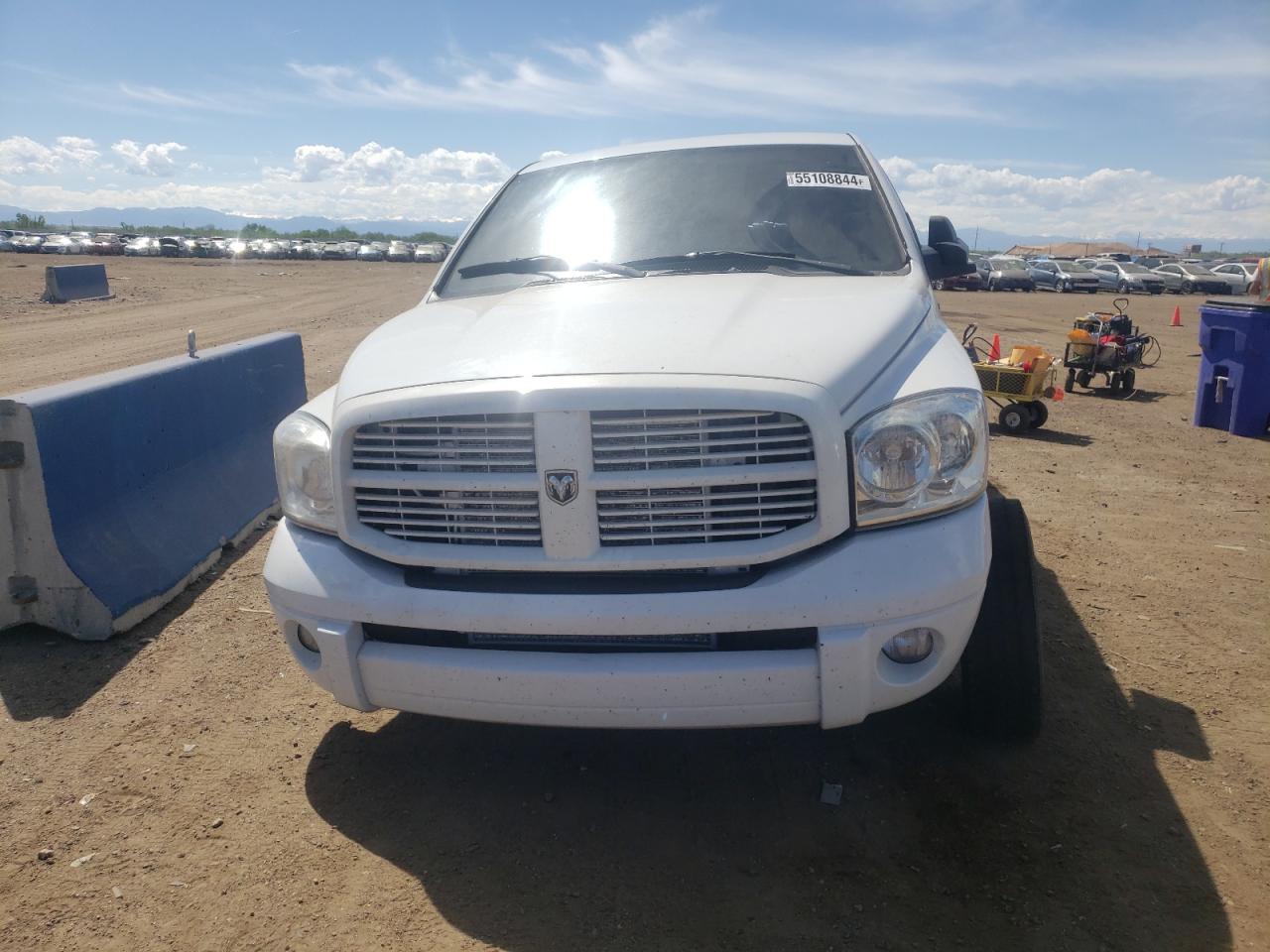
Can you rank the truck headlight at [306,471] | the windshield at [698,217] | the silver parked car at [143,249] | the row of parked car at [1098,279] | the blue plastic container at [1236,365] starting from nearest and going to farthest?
the truck headlight at [306,471]
the windshield at [698,217]
the blue plastic container at [1236,365]
the row of parked car at [1098,279]
the silver parked car at [143,249]

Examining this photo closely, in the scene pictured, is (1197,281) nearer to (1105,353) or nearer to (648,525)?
(1105,353)

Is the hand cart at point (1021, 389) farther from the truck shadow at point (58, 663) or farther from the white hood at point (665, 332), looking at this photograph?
the truck shadow at point (58, 663)

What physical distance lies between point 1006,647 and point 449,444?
5.83 feet

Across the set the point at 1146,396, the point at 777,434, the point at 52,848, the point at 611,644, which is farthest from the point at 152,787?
the point at 1146,396

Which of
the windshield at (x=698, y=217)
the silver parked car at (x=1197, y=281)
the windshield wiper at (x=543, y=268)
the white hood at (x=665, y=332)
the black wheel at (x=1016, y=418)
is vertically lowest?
the silver parked car at (x=1197, y=281)

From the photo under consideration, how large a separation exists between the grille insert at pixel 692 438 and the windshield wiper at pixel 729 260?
4.36ft

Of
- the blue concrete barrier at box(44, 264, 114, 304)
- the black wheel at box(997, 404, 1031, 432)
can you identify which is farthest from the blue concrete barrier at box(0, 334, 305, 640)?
the blue concrete barrier at box(44, 264, 114, 304)

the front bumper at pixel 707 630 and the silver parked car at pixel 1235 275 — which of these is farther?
the silver parked car at pixel 1235 275

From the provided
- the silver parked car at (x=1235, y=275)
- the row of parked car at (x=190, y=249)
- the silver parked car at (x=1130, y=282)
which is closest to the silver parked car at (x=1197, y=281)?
the silver parked car at (x=1235, y=275)

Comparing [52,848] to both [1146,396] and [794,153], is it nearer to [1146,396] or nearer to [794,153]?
[794,153]

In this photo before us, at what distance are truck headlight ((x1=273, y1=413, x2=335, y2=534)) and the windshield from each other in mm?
1117

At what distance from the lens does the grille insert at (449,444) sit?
8.28 ft

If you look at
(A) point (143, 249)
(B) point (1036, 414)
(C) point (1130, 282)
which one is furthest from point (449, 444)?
(A) point (143, 249)

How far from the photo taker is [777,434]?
8.14ft
